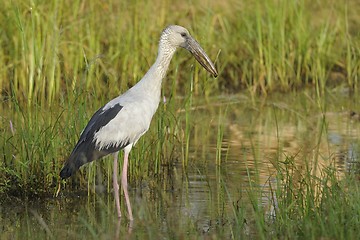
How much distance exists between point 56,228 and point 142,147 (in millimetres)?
1200

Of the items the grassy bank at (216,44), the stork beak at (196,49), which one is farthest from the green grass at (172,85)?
the stork beak at (196,49)

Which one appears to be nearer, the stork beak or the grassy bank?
the stork beak

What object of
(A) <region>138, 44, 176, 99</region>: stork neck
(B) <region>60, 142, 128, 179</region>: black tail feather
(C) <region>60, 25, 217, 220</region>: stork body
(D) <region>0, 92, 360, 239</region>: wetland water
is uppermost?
(A) <region>138, 44, 176, 99</region>: stork neck

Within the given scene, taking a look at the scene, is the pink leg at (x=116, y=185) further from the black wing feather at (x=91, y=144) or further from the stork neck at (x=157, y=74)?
the stork neck at (x=157, y=74)

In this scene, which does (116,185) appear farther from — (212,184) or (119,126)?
(212,184)

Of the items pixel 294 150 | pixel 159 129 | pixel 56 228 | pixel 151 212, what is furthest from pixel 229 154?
pixel 56 228

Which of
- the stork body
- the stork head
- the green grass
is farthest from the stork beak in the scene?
the stork body

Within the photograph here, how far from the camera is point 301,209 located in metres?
5.21

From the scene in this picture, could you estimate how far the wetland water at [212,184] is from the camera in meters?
5.82

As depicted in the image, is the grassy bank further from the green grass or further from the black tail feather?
the black tail feather

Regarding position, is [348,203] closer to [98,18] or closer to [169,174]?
[169,174]

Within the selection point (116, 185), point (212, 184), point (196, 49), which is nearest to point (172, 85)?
point (196, 49)

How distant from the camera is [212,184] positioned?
7.05 m

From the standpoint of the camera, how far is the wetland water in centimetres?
582
